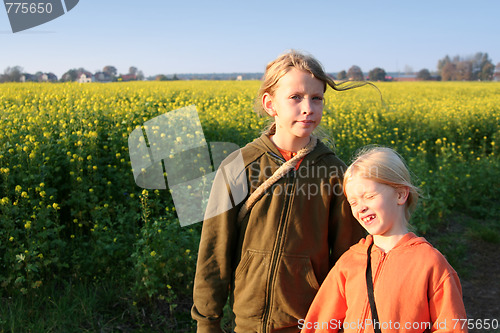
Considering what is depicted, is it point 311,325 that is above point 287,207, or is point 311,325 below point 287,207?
below

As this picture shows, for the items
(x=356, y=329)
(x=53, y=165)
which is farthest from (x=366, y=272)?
(x=53, y=165)

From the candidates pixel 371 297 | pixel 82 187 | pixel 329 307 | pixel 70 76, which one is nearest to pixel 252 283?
pixel 329 307

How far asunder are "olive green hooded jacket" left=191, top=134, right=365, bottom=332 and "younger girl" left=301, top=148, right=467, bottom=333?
0.34 feet

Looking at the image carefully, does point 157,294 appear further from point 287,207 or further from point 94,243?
point 287,207

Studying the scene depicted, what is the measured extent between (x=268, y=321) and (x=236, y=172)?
0.54 metres

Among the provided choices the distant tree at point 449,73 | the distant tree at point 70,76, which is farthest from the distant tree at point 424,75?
the distant tree at point 70,76

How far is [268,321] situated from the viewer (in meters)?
1.64

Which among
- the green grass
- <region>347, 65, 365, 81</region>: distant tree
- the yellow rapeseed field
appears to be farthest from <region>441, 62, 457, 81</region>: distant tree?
the green grass

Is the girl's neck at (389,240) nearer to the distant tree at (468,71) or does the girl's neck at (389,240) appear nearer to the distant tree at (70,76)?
the distant tree at (70,76)

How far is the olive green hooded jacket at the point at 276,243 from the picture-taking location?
160 centimetres

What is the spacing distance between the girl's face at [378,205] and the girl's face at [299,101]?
25cm

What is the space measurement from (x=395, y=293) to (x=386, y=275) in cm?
6

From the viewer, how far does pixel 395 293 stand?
1378 mm

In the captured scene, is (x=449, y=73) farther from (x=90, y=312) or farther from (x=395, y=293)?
(x=395, y=293)
